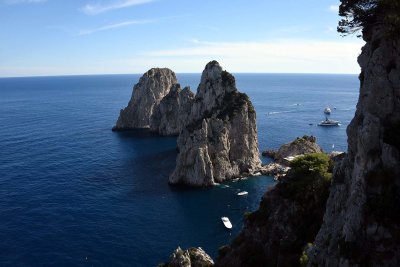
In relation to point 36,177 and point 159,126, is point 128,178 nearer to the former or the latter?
point 36,177

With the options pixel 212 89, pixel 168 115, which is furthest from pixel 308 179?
pixel 168 115

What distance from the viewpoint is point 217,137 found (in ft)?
415

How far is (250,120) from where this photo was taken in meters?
137

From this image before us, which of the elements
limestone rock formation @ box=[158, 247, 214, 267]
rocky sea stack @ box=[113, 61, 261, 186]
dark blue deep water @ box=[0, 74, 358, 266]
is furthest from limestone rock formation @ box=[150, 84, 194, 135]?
limestone rock formation @ box=[158, 247, 214, 267]

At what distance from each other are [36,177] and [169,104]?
3315 inches

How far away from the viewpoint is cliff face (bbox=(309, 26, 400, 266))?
30000 millimetres

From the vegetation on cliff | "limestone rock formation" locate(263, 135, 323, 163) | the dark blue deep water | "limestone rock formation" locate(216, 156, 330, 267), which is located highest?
the vegetation on cliff

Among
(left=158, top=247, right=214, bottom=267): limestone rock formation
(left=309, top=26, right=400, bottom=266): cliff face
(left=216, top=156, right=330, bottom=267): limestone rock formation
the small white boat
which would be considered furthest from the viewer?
the small white boat

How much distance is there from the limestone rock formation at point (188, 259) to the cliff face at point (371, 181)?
2918cm

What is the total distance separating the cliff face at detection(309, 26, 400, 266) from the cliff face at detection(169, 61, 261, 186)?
8070 cm

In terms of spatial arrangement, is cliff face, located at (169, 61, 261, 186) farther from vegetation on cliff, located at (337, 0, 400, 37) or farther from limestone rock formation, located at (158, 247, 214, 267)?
vegetation on cliff, located at (337, 0, 400, 37)

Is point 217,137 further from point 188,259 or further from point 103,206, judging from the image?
point 188,259

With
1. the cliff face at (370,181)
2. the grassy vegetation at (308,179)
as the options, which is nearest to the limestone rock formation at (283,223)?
the grassy vegetation at (308,179)

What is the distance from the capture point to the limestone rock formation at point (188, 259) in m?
61.7
